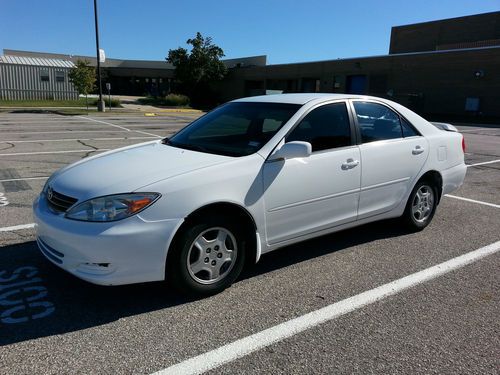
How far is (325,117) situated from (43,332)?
301 cm

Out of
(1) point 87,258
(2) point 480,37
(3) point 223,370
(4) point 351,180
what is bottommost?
(3) point 223,370

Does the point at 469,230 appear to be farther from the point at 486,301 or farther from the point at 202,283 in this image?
the point at 202,283

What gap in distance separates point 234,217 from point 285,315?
864 millimetres

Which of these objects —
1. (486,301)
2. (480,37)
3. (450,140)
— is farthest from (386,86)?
(486,301)

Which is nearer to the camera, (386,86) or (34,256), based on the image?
(34,256)

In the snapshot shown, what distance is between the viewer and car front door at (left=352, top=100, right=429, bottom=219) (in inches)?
179

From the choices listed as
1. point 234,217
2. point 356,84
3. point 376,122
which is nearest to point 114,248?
point 234,217

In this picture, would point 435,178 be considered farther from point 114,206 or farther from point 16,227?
point 16,227

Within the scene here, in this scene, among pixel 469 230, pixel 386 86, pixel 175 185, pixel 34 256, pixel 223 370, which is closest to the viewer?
pixel 223 370

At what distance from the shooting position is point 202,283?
3.51 metres

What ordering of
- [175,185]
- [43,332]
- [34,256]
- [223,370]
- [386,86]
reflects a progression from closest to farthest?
[223,370]
[43,332]
[175,185]
[34,256]
[386,86]

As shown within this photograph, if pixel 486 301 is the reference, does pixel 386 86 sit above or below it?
above

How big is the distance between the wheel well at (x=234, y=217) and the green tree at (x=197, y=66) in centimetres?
4532

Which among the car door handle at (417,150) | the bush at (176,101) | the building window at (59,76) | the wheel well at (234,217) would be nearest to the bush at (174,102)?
the bush at (176,101)
